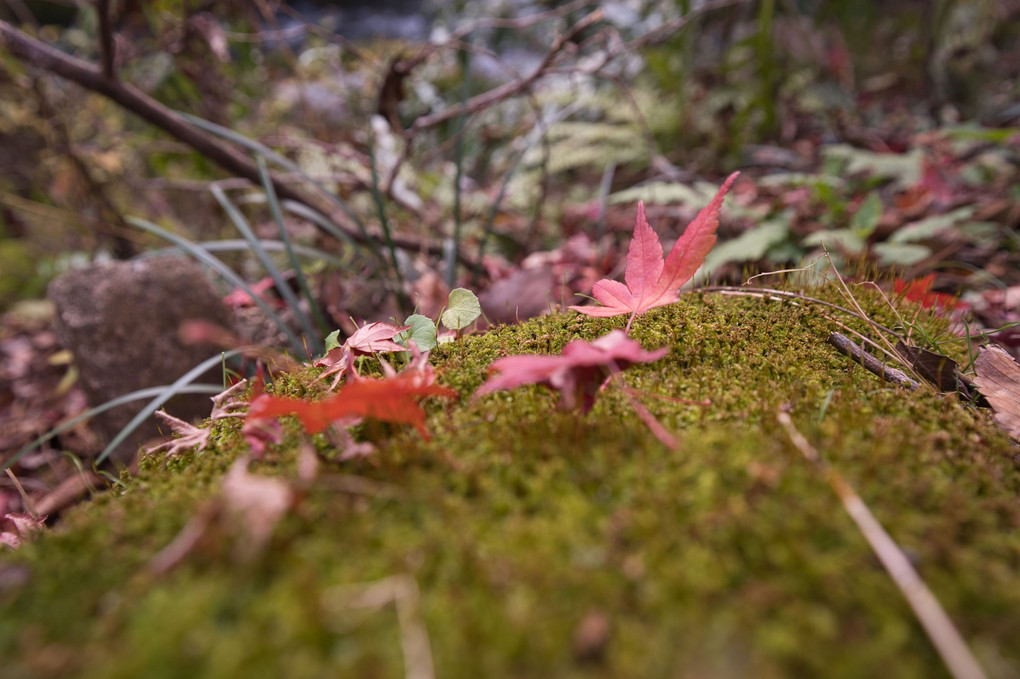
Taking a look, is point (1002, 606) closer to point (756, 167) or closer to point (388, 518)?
point (388, 518)

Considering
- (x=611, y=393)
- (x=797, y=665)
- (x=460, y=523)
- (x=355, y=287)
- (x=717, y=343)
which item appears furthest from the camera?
(x=355, y=287)

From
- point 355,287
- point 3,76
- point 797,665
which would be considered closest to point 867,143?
point 355,287

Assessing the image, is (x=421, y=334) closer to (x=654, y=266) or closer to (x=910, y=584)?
(x=654, y=266)

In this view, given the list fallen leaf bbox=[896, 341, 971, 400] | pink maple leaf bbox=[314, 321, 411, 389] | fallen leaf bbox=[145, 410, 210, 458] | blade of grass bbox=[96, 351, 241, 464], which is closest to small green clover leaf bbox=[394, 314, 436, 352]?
pink maple leaf bbox=[314, 321, 411, 389]

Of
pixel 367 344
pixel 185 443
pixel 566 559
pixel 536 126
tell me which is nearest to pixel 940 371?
pixel 566 559

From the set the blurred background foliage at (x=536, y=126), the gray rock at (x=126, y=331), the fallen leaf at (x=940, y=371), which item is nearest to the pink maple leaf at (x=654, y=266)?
the fallen leaf at (x=940, y=371)

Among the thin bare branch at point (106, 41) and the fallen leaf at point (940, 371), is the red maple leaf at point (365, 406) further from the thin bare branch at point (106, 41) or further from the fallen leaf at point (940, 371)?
the thin bare branch at point (106, 41)
